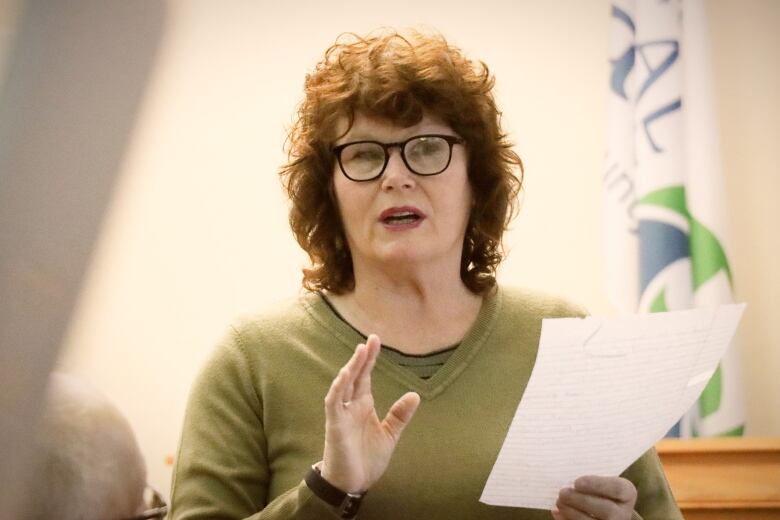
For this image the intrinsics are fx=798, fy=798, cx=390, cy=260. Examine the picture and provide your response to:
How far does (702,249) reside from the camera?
195 cm

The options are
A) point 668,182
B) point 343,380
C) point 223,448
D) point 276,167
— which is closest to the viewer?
point 343,380

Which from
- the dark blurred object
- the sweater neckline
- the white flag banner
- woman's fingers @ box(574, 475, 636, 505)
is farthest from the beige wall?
the dark blurred object

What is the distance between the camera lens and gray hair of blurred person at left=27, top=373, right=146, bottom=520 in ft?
0.67

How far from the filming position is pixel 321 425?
1.06 metres

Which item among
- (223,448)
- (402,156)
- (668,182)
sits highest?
(668,182)

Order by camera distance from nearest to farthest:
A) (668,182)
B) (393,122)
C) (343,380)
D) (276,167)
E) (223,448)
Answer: (343,380) < (223,448) < (393,122) < (668,182) < (276,167)

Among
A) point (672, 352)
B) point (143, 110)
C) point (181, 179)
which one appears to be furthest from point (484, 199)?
point (181, 179)

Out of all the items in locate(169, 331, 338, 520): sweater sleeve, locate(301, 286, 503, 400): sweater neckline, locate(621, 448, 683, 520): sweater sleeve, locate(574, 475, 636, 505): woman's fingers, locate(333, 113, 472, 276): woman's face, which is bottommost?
locate(169, 331, 338, 520): sweater sleeve

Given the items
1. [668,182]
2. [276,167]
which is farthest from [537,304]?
[276,167]

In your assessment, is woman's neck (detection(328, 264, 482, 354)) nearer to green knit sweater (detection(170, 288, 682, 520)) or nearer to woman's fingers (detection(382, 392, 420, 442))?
green knit sweater (detection(170, 288, 682, 520))

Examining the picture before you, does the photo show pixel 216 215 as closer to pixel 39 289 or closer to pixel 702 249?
pixel 702 249

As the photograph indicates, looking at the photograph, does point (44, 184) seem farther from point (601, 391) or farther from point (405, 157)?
point (405, 157)

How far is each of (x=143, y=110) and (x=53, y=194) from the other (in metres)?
0.03

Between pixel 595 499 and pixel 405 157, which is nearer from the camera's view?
pixel 595 499
